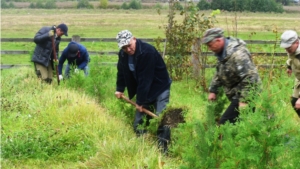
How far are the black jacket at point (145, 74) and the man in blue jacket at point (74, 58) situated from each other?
9.41 feet

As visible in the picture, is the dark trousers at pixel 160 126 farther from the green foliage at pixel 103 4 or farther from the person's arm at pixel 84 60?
the green foliage at pixel 103 4

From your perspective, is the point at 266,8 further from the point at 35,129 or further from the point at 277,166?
the point at 277,166

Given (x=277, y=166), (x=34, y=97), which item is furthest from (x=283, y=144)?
(x=34, y=97)

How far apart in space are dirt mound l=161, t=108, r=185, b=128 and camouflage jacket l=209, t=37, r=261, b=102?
76 cm

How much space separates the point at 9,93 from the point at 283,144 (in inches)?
258

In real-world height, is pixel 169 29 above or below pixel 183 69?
above

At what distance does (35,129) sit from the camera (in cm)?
593

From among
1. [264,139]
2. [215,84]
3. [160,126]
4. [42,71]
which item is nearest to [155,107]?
[160,126]

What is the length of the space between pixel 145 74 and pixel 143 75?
0.10ft

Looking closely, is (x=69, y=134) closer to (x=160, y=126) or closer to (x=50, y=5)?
(x=160, y=126)

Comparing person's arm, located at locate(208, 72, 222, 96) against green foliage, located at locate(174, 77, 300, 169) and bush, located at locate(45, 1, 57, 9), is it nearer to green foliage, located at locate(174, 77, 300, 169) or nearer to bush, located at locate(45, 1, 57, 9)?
green foliage, located at locate(174, 77, 300, 169)

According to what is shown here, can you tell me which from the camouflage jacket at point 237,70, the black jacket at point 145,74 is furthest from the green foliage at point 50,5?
the camouflage jacket at point 237,70

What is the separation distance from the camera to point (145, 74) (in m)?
5.22

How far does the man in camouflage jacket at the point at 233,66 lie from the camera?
454 centimetres
